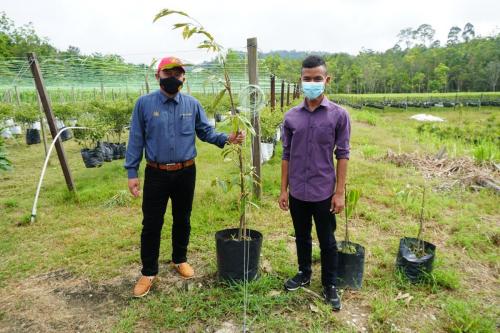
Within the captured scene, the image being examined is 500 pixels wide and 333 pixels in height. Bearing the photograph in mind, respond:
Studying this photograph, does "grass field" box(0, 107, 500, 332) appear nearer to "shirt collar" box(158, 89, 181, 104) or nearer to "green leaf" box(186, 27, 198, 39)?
"shirt collar" box(158, 89, 181, 104)

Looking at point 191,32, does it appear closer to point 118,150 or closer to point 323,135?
point 323,135

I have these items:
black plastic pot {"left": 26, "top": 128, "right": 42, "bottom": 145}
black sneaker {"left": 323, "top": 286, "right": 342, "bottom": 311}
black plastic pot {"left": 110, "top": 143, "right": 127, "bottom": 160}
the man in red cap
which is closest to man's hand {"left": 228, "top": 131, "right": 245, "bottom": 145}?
the man in red cap

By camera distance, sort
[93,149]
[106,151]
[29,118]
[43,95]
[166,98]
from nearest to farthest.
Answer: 1. [166,98]
2. [43,95]
3. [93,149]
4. [106,151]
5. [29,118]

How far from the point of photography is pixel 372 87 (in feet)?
176

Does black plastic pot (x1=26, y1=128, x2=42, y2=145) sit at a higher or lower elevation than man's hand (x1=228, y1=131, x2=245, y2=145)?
lower

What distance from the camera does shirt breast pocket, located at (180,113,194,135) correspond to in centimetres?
254

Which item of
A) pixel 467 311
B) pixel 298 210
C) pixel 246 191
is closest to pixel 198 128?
pixel 246 191

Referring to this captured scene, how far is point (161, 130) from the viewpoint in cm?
247

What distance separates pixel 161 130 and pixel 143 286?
1218 millimetres

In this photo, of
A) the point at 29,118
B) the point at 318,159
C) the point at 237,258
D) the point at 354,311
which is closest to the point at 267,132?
the point at 237,258

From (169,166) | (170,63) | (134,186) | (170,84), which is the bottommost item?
(134,186)

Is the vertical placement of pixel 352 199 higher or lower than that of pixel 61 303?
higher

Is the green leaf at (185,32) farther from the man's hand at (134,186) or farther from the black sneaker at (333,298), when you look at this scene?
the black sneaker at (333,298)

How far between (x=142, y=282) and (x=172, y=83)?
154 centimetres
